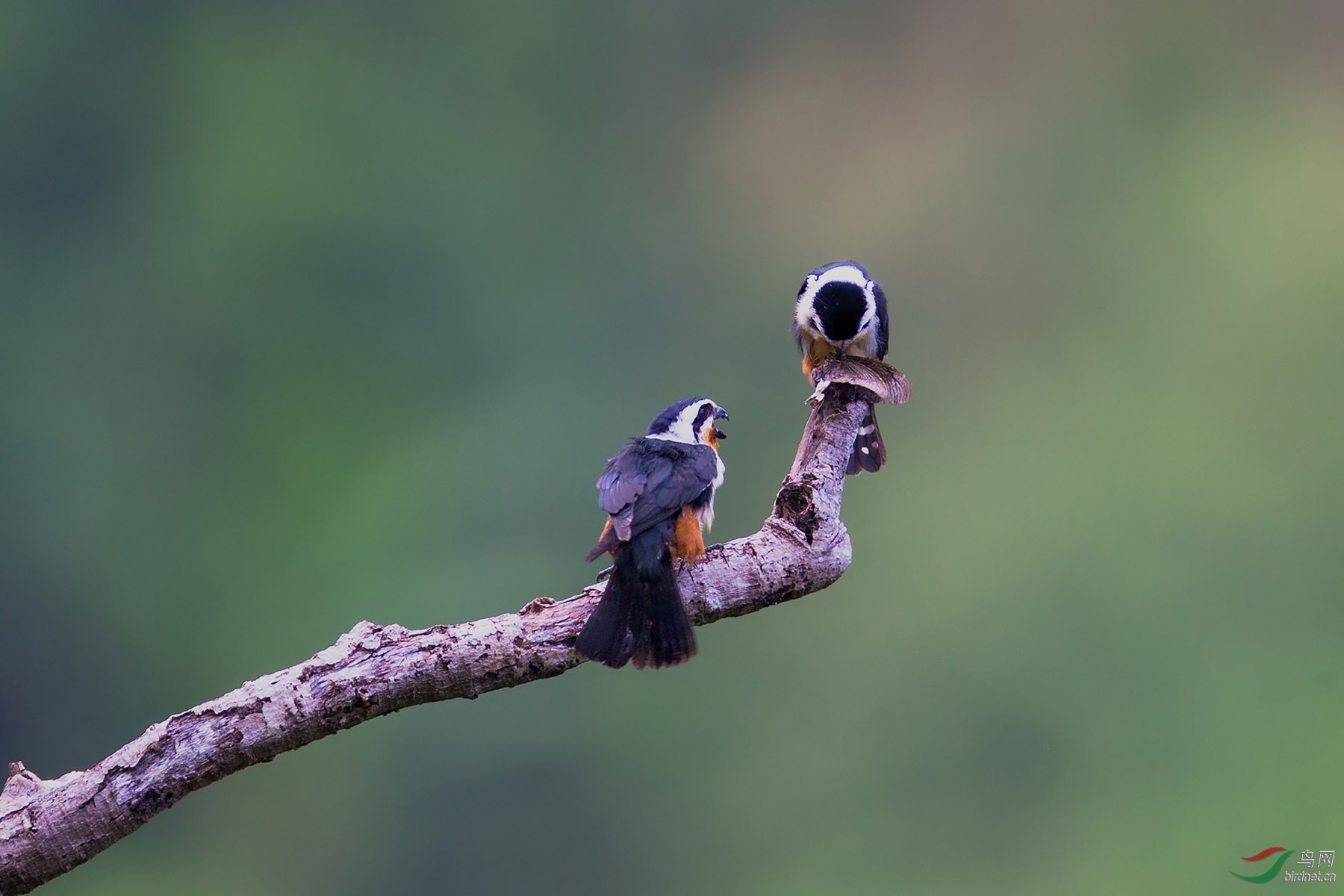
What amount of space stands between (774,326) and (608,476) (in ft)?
9.99

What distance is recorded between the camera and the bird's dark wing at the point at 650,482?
7.86ft

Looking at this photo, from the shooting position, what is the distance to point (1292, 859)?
4562 mm

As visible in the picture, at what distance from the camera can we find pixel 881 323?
364cm

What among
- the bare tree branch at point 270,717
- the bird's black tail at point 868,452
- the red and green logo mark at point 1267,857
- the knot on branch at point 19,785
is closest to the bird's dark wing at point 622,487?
the bare tree branch at point 270,717

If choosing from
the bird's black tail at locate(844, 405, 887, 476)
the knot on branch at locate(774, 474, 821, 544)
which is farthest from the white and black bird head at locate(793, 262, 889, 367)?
the knot on branch at locate(774, 474, 821, 544)

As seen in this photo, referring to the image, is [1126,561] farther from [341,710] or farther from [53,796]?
[53,796]

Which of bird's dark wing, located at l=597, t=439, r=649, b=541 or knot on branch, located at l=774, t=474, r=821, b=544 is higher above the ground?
bird's dark wing, located at l=597, t=439, r=649, b=541

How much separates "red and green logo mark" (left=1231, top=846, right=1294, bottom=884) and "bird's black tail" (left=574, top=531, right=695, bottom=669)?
3.49 metres

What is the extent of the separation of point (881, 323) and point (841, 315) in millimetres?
335

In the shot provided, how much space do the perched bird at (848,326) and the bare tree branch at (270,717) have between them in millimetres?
1320

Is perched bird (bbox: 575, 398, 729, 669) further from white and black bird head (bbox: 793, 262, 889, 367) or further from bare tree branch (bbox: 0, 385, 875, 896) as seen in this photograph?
white and black bird head (bbox: 793, 262, 889, 367)

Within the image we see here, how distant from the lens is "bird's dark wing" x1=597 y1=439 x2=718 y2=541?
240 centimetres

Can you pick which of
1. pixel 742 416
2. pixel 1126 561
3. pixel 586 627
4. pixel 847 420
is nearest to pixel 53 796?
pixel 586 627

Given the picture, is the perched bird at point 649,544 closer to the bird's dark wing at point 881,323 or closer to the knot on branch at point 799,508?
the knot on branch at point 799,508
